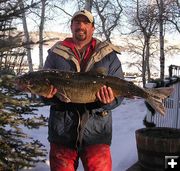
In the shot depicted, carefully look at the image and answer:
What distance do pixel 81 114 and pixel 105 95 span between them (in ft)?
1.07

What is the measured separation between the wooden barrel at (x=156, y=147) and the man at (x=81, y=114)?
8.22 feet

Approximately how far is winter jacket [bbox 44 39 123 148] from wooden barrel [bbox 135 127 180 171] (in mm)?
2557

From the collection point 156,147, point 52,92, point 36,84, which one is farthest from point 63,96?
point 156,147

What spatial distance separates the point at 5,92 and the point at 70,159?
184 centimetres

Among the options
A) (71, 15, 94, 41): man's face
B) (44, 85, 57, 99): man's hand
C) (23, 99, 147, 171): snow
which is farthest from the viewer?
(23, 99, 147, 171): snow

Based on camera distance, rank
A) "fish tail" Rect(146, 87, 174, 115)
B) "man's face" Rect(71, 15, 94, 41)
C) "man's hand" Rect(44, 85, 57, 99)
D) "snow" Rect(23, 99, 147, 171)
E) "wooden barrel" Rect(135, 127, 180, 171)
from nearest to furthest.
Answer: "man's hand" Rect(44, 85, 57, 99)
"fish tail" Rect(146, 87, 174, 115)
"man's face" Rect(71, 15, 94, 41)
"wooden barrel" Rect(135, 127, 180, 171)
"snow" Rect(23, 99, 147, 171)

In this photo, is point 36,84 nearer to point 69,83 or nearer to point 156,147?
point 69,83

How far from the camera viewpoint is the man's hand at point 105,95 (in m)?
3.46

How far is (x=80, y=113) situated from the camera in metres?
3.69

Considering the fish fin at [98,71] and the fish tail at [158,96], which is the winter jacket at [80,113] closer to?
the fish fin at [98,71]

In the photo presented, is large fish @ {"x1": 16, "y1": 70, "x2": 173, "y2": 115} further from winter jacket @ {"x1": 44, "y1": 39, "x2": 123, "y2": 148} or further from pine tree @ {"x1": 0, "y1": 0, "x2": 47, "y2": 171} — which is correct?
pine tree @ {"x1": 0, "y1": 0, "x2": 47, "y2": 171}

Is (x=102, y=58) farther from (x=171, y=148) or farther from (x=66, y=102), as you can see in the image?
(x=171, y=148)

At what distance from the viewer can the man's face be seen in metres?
3.71

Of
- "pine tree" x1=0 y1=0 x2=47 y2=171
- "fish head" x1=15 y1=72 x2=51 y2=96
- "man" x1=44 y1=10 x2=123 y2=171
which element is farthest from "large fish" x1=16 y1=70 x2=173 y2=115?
"pine tree" x1=0 y1=0 x2=47 y2=171
